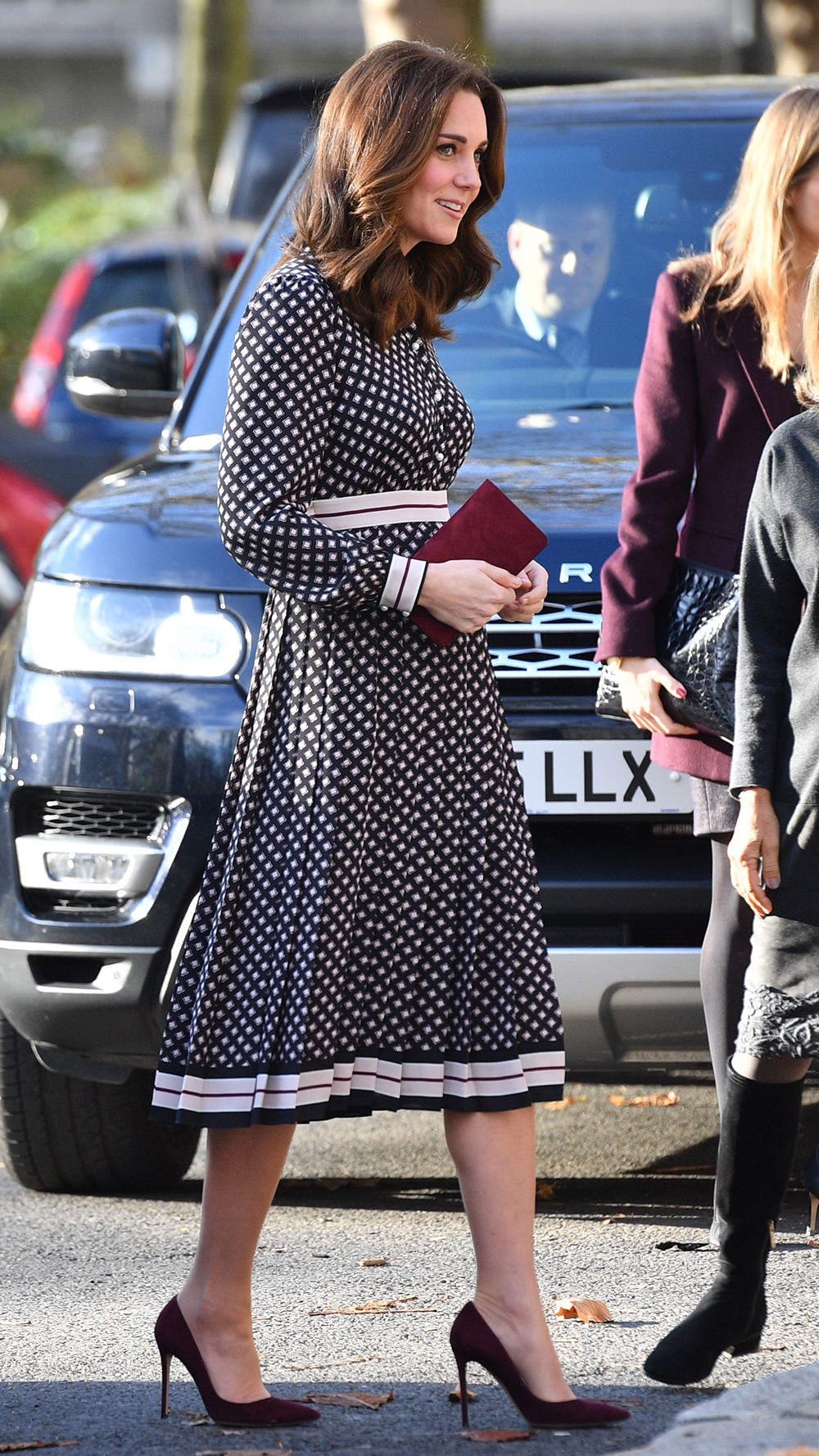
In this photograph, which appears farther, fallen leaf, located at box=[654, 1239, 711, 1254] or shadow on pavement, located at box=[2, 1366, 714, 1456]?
fallen leaf, located at box=[654, 1239, 711, 1254]

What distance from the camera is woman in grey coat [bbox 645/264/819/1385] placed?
2.81 metres

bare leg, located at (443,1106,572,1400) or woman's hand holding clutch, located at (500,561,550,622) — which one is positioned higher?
woman's hand holding clutch, located at (500,561,550,622)

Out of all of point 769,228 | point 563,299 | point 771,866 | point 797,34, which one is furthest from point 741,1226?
point 797,34

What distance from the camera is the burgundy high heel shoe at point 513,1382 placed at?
2754mm

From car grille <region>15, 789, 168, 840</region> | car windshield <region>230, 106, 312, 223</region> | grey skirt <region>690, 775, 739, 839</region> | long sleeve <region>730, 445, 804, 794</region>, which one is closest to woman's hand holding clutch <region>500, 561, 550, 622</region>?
long sleeve <region>730, 445, 804, 794</region>

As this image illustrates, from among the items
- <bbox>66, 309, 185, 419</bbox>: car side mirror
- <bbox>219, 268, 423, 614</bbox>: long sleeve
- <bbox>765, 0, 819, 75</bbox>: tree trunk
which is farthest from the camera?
<bbox>765, 0, 819, 75</bbox>: tree trunk

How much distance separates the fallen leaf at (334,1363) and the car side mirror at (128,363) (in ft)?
7.57

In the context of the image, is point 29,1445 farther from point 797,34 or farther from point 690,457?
point 797,34

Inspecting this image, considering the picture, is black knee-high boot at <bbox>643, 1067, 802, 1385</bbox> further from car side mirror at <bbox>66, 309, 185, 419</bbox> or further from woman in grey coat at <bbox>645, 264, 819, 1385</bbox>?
car side mirror at <bbox>66, 309, 185, 419</bbox>

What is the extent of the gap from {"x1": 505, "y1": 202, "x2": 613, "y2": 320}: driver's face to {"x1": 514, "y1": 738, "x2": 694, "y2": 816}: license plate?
1.31 meters

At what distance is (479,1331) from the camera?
9.08 ft

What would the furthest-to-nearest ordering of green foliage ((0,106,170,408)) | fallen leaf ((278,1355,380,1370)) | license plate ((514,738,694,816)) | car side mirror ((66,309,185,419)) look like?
green foliage ((0,106,170,408)) → car side mirror ((66,309,185,419)) → license plate ((514,738,694,816)) → fallen leaf ((278,1355,380,1370))

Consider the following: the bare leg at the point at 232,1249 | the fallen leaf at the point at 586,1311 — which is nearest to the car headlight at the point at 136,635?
the bare leg at the point at 232,1249

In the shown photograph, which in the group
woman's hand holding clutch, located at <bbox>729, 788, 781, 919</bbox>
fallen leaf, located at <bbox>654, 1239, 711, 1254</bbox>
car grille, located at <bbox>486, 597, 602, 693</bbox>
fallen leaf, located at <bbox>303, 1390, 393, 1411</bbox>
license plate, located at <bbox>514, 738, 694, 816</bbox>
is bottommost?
fallen leaf, located at <bbox>654, 1239, 711, 1254</bbox>
